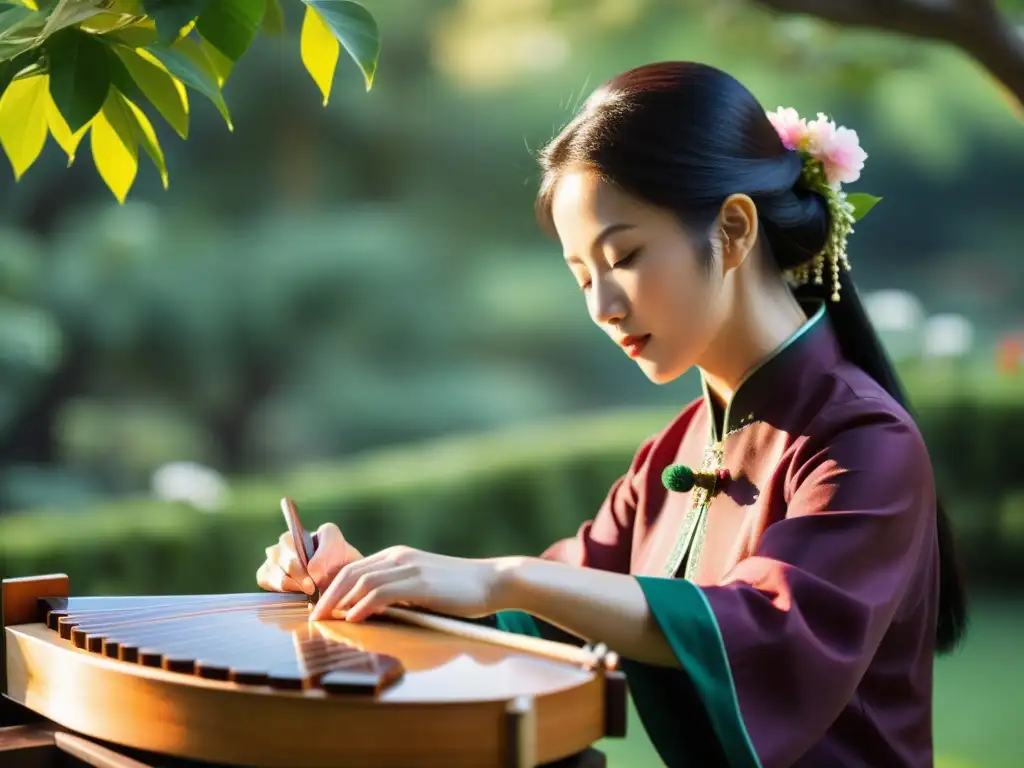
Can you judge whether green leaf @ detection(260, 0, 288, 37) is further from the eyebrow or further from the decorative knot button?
the decorative knot button

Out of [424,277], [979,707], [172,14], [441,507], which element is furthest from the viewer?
[424,277]

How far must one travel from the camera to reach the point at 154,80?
1.51 m

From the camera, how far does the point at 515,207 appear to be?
5.66m

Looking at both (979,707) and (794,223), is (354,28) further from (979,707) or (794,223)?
(979,707)

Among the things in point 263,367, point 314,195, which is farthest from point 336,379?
point 314,195

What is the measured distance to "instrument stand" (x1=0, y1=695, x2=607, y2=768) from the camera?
1147 millimetres

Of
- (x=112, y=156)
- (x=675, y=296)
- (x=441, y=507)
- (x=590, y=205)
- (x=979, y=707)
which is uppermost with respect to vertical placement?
A: (x=112, y=156)

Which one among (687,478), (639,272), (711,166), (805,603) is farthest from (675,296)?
(805,603)

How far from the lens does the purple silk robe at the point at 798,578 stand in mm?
1259

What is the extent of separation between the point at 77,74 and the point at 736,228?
73 cm

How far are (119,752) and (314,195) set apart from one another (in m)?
4.65

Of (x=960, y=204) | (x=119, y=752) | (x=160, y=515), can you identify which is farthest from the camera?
(x=960, y=204)

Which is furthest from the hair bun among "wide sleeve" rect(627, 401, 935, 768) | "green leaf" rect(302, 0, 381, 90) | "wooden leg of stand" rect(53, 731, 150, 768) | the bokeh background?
the bokeh background

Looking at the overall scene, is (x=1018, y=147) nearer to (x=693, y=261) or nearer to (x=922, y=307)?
(x=922, y=307)
